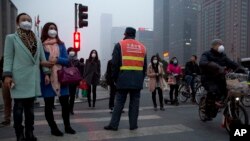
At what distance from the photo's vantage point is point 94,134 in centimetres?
608

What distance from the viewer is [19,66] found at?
17.0ft

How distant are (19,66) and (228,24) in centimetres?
5661

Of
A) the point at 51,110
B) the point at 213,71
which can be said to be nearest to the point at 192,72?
the point at 213,71

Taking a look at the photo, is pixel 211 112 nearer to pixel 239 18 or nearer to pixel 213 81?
pixel 213 81

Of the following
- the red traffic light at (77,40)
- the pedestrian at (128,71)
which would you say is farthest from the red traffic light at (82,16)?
the pedestrian at (128,71)

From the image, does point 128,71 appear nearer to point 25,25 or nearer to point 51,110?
point 51,110

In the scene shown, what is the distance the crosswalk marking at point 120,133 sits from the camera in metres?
5.73

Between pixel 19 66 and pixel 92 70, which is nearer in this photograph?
pixel 19 66

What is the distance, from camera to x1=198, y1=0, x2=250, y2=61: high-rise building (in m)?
53.6

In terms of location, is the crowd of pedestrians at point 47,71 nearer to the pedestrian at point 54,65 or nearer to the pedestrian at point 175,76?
the pedestrian at point 54,65

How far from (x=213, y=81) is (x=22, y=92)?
3.51 meters

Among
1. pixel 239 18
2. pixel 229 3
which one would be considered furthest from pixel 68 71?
pixel 229 3

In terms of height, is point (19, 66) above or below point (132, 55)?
below

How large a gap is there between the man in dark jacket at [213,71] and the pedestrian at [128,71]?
1.20 metres
